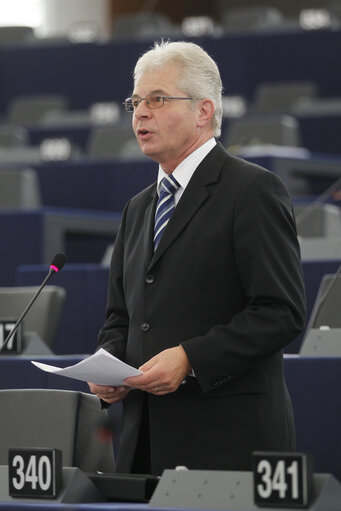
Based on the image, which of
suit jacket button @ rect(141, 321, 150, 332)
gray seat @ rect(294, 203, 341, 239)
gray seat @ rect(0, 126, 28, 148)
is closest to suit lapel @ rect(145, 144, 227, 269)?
suit jacket button @ rect(141, 321, 150, 332)

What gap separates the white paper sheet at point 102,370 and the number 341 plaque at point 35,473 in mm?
178

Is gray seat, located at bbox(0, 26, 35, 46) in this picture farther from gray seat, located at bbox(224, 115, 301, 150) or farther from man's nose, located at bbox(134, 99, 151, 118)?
man's nose, located at bbox(134, 99, 151, 118)

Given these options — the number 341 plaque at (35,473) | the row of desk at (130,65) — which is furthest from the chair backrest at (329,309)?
the row of desk at (130,65)

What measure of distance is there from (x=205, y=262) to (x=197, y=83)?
34 cm

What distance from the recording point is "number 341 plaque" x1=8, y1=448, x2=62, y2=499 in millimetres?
1887

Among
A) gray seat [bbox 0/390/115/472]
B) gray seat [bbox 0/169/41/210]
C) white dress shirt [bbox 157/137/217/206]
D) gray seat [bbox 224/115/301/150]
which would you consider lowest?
gray seat [bbox 0/390/115/472]

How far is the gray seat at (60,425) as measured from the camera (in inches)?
92.4

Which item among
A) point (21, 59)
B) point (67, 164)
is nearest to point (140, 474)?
point (67, 164)

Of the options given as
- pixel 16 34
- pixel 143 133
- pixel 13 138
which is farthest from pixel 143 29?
pixel 143 133

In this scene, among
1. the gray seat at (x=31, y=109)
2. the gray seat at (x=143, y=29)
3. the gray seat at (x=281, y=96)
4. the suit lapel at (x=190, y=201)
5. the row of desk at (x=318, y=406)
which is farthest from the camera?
the gray seat at (x=143, y=29)

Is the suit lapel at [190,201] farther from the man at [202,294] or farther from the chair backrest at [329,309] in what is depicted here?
the chair backrest at [329,309]

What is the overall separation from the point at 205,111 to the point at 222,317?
39 cm

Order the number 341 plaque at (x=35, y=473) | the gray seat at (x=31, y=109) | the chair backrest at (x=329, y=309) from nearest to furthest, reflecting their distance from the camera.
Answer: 1. the number 341 plaque at (x=35, y=473)
2. the chair backrest at (x=329, y=309)
3. the gray seat at (x=31, y=109)

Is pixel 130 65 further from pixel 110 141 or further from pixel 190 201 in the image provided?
pixel 190 201
